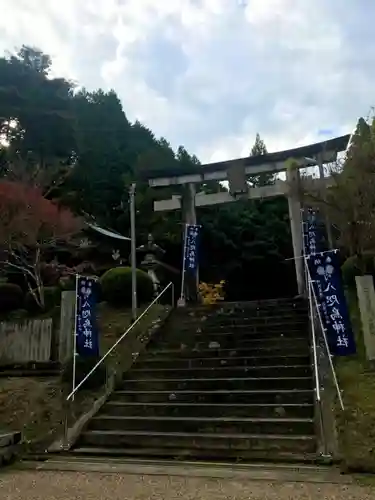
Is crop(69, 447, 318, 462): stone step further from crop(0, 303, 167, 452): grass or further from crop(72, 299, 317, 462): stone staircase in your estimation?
crop(0, 303, 167, 452): grass

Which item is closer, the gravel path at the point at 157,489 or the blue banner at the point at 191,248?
the gravel path at the point at 157,489

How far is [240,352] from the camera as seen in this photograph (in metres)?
8.66

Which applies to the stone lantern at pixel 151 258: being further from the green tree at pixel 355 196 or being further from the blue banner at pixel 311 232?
the green tree at pixel 355 196

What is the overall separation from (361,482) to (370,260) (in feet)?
28.9

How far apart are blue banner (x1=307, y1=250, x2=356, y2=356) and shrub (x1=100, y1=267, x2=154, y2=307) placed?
6683 millimetres

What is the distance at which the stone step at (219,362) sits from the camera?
801cm

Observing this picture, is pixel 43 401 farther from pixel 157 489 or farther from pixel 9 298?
pixel 9 298

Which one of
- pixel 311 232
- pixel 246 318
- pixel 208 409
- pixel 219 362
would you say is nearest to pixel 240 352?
pixel 219 362

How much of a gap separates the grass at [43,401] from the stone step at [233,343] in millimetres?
617

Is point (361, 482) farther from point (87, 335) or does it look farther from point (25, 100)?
point (25, 100)

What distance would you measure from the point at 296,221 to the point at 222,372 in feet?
23.0

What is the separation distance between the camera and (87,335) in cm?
813

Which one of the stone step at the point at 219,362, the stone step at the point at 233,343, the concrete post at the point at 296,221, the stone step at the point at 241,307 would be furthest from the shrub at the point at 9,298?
the concrete post at the point at 296,221

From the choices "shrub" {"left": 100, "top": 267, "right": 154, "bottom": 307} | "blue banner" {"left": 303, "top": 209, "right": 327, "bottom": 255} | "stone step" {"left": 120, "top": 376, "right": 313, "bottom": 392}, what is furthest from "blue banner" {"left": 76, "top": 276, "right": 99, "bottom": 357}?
"blue banner" {"left": 303, "top": 209, "right": 327, "bottom": 255}
